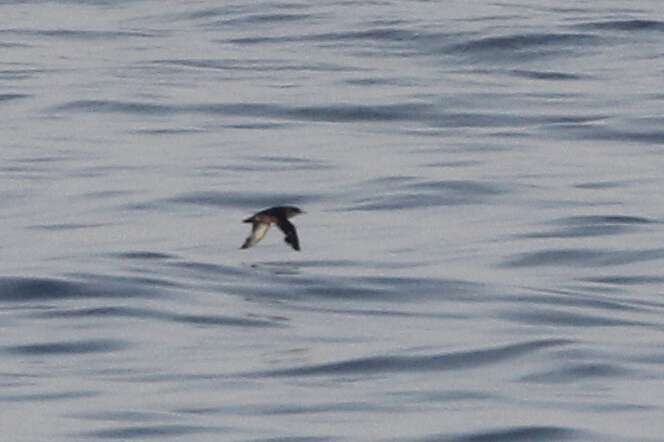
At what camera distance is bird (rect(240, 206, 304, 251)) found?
63.0 feet

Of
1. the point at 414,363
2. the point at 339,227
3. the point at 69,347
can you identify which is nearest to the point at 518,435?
the point at 414,363

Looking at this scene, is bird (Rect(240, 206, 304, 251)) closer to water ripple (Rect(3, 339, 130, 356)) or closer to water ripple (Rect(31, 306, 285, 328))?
water ripple (Rect(31, 306, 285, 328))

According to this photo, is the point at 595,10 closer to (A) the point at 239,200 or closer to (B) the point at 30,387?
(A) the point at 239,200

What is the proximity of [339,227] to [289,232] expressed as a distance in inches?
127

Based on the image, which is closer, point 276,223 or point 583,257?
point 276,223

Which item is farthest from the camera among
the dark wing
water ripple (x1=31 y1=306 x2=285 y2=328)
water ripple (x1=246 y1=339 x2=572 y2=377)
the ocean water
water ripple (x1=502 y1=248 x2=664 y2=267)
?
water ripple (x1=502 y1=248 x2=664 y2=267)

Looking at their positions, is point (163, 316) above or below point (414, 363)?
above

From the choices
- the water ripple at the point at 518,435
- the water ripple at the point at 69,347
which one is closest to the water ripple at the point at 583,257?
the water ripple at the point at 69,347

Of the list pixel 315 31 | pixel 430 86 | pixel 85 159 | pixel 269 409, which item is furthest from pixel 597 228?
pixel 315 31

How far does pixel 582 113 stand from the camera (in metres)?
30.9

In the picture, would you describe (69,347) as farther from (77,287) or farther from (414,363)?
(77,287)

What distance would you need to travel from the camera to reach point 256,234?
1978 cm

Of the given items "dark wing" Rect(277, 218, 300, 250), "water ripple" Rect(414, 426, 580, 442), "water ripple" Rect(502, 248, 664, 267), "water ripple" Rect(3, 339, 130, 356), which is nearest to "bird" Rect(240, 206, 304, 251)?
"dark wing" Rect(277, 218, 300, 250)

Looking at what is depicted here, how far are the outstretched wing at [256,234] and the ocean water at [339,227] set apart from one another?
0.71ft
